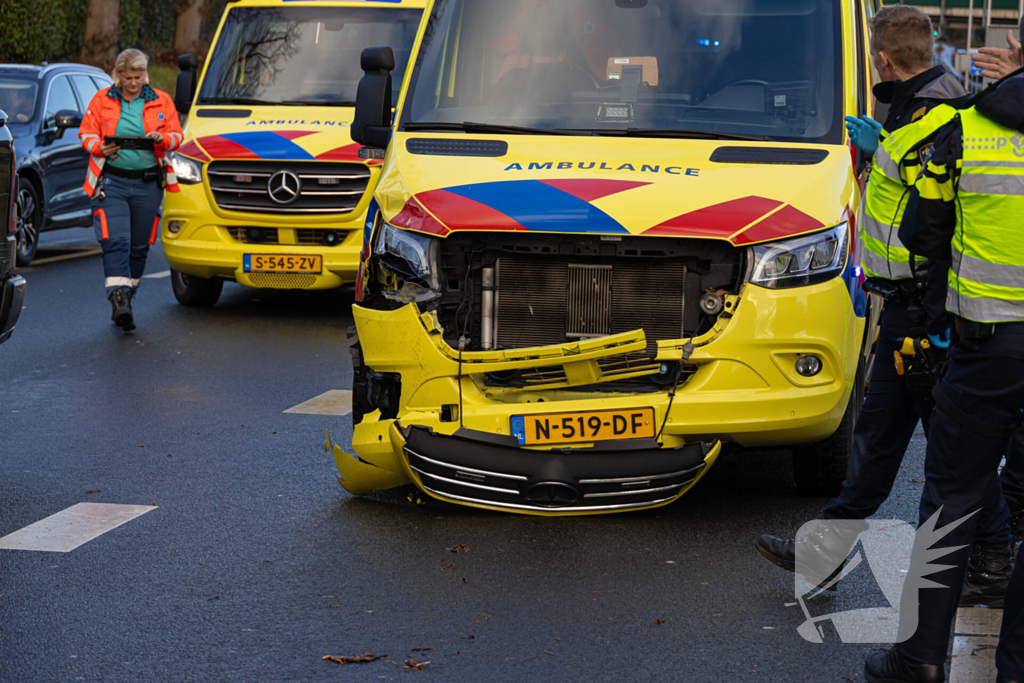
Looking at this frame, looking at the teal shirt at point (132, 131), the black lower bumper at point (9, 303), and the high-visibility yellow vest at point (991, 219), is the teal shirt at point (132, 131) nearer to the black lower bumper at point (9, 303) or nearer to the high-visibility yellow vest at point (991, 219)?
the black lower bumper at point (9, 303)

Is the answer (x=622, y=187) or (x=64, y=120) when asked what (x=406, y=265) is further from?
(x=64, y=120)

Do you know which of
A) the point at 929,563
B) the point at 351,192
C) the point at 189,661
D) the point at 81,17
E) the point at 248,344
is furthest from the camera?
the point at 81,17

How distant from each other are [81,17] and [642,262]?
28.9 meters

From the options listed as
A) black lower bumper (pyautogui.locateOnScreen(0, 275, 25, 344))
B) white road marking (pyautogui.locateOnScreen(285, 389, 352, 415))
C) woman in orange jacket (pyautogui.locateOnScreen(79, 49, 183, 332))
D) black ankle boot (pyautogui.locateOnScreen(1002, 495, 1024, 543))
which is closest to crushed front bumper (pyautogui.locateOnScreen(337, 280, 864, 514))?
black ankle boot (pyautogui.locateOnScreen(1002, 495, 1024, 543))

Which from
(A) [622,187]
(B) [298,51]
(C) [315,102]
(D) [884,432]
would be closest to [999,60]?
(D) [884,432]

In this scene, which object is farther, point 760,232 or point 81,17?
point 81,17

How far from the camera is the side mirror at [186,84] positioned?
1147cm

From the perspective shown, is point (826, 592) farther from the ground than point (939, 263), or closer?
closer

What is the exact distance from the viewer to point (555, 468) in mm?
5238

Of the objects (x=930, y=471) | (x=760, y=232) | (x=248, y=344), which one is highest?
(x=760, y=232)

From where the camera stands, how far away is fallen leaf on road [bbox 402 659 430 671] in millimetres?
4070

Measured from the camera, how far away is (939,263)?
391 cm

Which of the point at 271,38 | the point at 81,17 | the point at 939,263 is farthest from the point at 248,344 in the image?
the point at 81,17

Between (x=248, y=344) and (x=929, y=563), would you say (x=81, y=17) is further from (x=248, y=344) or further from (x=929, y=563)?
(x=929, y=563)
